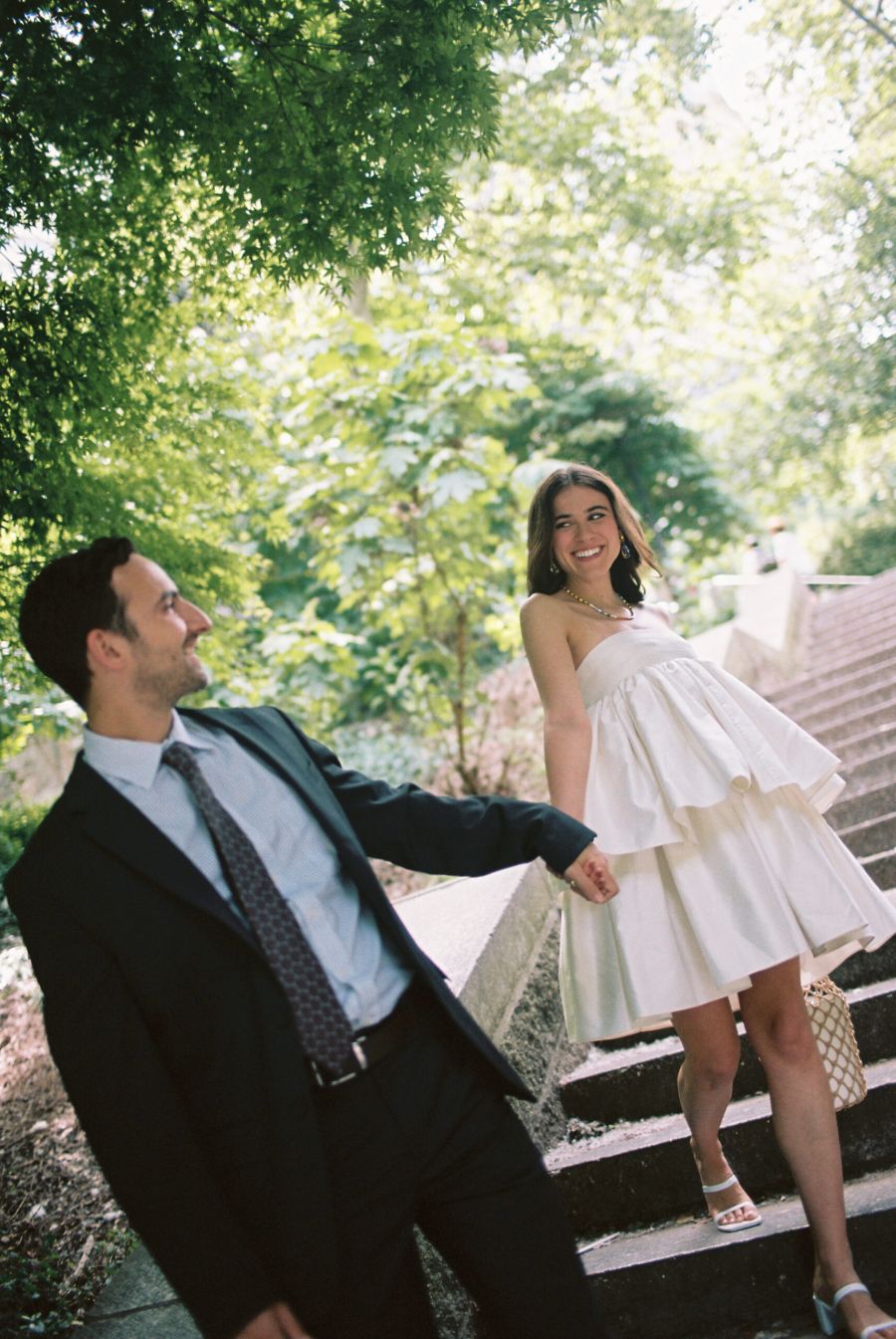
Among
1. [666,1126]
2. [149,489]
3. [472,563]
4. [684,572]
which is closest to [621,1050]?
[666,1126]

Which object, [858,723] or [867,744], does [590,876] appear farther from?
[858,723]

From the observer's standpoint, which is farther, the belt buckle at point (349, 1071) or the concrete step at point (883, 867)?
the concrete step at point (883, 867)

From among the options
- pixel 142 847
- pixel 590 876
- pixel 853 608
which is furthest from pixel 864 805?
pixel 853 608

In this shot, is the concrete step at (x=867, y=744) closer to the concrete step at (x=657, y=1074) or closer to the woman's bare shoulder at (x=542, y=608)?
the concrete step at (x=657, y=1074)

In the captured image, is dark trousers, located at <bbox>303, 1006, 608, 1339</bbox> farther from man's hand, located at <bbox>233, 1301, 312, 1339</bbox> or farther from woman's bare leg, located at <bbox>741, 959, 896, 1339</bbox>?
woman's bare leg, located at <bbox>741, 959, 896, 1339</bbox>

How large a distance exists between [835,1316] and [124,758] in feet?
6.80

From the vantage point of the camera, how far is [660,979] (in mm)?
2551

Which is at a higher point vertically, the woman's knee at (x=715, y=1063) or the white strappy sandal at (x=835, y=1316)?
the woman's knee at (x=715, y=1063)

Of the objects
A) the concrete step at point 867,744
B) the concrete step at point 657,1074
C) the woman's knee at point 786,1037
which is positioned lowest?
the concrete step at point 657,1074

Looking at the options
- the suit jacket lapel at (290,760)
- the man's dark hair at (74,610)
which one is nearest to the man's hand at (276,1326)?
the suit jacket lapel at (290,760)

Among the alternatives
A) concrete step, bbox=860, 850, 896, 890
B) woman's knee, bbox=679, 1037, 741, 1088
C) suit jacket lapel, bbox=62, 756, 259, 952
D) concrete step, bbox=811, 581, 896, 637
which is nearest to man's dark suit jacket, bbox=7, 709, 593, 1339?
suit jacket lapel, bbox=62, 756, 259, 952

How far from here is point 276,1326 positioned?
1.60m

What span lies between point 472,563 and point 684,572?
1246 cm

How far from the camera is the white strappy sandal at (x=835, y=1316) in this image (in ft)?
7.60
